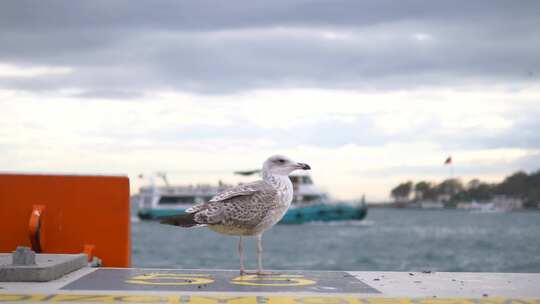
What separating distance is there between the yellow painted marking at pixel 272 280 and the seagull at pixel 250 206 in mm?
156

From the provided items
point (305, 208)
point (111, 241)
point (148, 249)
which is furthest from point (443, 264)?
point (111, 241)

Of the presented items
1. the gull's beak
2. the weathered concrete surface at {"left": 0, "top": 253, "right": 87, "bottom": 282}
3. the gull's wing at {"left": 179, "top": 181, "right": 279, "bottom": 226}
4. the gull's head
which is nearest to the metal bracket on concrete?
the weathered concrete surface at {"left": 0, "top": 253, "right": 87, "bottom": 282}

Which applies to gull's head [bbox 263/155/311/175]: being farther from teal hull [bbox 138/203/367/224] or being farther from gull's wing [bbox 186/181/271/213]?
teal hull [bbox 138/203/367/224]

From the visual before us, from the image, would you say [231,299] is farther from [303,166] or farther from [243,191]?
[303,166]

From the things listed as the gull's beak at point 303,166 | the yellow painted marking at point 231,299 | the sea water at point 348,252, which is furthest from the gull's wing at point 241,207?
the sea water at point 348,252

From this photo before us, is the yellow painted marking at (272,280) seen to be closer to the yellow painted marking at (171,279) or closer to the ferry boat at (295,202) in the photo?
the yellow painted marking at (171,279)

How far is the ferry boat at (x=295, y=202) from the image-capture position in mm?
94812

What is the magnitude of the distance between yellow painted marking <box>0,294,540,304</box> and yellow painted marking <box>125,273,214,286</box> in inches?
32.2

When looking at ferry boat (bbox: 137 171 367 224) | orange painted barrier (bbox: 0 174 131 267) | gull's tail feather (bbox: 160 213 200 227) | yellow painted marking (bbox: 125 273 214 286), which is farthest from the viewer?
ferry boat (bbox: 137 171 367 224)

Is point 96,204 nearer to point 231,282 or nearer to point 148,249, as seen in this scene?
point 231,282

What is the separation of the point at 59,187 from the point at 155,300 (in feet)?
11.8

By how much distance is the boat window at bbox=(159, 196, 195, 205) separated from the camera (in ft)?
327

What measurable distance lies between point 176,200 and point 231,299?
9520 cm

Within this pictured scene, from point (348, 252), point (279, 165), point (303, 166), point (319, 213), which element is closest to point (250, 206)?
point (279, 165)
